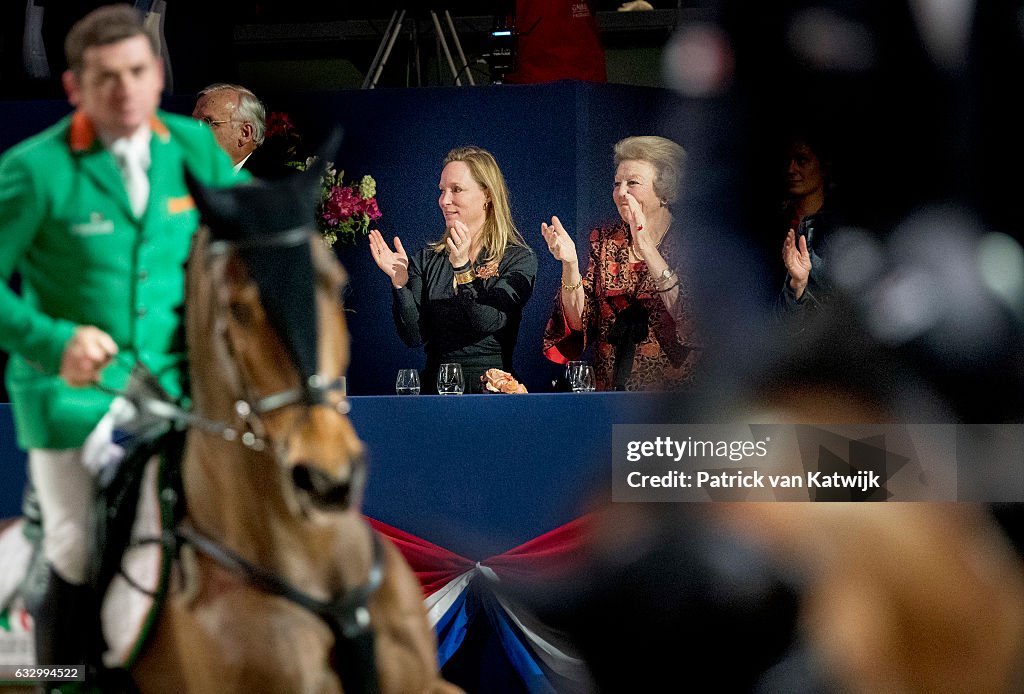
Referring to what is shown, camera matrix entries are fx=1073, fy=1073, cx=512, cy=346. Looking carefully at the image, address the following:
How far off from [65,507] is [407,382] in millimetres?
1266

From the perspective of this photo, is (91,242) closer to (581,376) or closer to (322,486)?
(322,486)

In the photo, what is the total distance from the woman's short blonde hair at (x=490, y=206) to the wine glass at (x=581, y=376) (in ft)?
1.32

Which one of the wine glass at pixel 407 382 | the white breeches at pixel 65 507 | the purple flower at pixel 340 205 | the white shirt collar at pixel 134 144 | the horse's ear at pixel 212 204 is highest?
the purple flower at pixel 340 205

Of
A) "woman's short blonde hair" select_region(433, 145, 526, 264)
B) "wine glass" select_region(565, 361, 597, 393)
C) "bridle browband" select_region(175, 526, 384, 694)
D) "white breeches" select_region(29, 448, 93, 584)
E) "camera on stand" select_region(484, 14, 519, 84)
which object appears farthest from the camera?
"camera on stand" select_region(484, 14, 519, 84)

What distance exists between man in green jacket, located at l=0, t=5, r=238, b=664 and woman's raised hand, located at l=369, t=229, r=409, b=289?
1023 mm

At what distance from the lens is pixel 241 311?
3.84 feet

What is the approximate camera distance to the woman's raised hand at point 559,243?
2.78m

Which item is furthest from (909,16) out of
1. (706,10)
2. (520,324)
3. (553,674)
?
(553,674)

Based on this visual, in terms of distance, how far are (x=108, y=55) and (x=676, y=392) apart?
1293mm

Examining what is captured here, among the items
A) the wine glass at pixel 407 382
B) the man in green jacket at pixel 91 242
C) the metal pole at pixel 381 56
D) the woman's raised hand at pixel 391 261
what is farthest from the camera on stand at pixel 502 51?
the man in green jacket at pixel 91 242

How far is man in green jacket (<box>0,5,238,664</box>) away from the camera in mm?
1354

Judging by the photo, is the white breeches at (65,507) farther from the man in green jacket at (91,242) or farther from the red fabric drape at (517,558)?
the red fabric drape at (517,558)

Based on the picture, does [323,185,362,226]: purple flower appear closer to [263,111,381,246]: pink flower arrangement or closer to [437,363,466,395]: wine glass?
[263,111,381,246]: pink flower arrangement

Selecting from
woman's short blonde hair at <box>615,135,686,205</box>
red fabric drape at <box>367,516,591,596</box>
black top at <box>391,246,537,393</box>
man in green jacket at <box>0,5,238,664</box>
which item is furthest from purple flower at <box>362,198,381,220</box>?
man in green jacket at <box>0,5,238,664</box>
